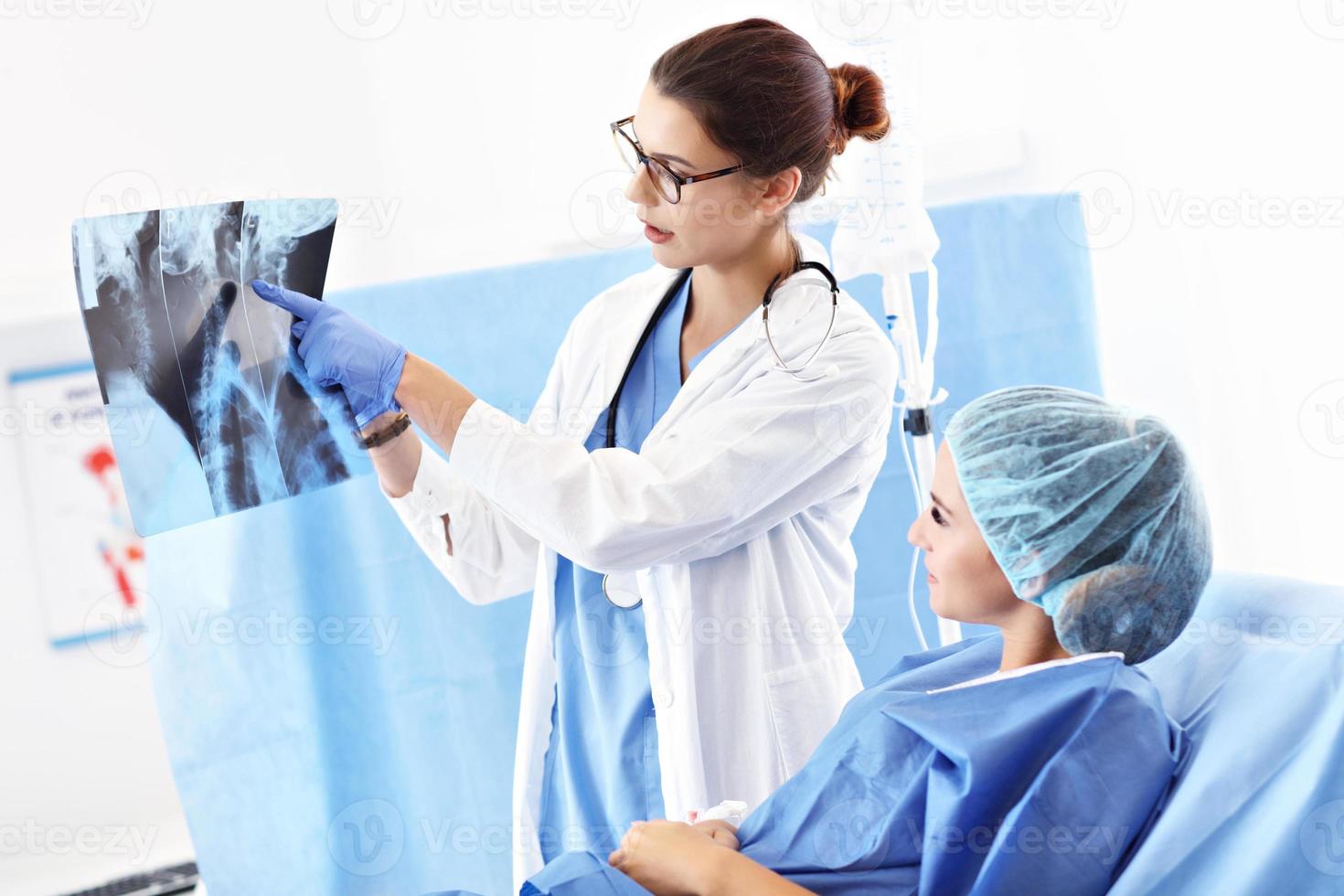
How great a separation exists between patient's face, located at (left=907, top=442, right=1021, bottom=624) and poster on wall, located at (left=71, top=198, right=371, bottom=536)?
2.20 ft

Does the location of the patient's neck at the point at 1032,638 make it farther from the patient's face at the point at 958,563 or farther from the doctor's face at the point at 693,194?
the doctor's face at the point at 693,194

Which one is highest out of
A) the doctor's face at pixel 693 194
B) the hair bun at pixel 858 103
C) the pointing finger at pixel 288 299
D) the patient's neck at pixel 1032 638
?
the hair bun at pixel 858 103

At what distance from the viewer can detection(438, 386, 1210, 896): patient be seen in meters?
0.98

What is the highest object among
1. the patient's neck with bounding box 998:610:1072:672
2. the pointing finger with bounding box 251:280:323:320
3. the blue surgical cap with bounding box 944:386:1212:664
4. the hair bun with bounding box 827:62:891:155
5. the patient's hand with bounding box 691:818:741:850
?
the hair bun with bounding box 827:62:891:155

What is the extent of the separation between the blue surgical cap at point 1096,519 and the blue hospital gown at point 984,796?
0.05 metres

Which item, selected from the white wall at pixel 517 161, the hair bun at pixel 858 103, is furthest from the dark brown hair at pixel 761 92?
the white wall at pixel 517 161

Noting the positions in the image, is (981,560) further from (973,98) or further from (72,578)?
(72,578)

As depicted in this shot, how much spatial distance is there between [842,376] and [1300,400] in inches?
43.2

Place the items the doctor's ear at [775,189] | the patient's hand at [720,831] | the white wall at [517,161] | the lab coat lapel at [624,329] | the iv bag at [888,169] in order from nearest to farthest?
the patient's hand at [720,831], the doctor's ear at [775,189], the lab coat lapel at [624,329], the iv bag at [888,169], the white wall at [517,161]

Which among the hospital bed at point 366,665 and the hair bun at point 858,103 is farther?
the hospital bed at point 366,665

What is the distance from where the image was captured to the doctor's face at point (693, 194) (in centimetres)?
128

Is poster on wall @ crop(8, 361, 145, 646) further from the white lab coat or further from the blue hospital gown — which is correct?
the blue hospital gown

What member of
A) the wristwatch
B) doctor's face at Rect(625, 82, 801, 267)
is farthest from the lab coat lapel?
the wristwatch

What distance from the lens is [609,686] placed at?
1417 mm
